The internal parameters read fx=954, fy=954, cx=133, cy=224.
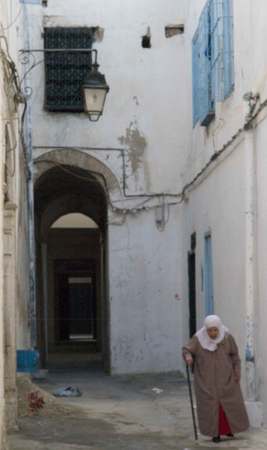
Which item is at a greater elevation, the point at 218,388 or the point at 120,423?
the point at 218,388

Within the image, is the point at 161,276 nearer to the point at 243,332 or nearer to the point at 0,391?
the point at 243,332

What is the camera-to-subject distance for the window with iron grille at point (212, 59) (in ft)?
36.3

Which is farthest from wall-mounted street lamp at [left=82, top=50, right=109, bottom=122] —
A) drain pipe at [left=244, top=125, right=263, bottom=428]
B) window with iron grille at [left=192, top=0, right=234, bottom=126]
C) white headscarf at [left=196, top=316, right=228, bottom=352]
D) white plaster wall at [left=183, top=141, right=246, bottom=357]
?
white headscarf at [left=196, top=316, right=228, bottom=352]

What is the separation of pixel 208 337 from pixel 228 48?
367 centimetres

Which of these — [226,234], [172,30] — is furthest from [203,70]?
[172,30]

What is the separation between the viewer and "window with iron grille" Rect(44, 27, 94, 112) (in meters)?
15.3

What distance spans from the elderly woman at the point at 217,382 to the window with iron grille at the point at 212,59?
3188mm

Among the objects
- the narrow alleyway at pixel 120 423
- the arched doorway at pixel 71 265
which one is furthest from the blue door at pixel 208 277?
the arched doorway at pixel 71 265

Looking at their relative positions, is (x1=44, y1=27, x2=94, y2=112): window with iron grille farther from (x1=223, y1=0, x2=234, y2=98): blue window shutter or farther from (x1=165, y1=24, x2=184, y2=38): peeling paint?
(x1=223, y1=0, x2=234, y2=98): blue window shutter

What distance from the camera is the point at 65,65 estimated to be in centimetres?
1531

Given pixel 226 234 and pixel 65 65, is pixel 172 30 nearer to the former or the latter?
pixel 65 65

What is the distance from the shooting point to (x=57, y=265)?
2781cm

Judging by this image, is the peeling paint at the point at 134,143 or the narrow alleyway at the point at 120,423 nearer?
the narrow alleyway at the point at 120,423

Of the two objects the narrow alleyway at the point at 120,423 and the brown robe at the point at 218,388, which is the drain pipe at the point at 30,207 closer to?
the narrow alleyway at the point at 120,423
